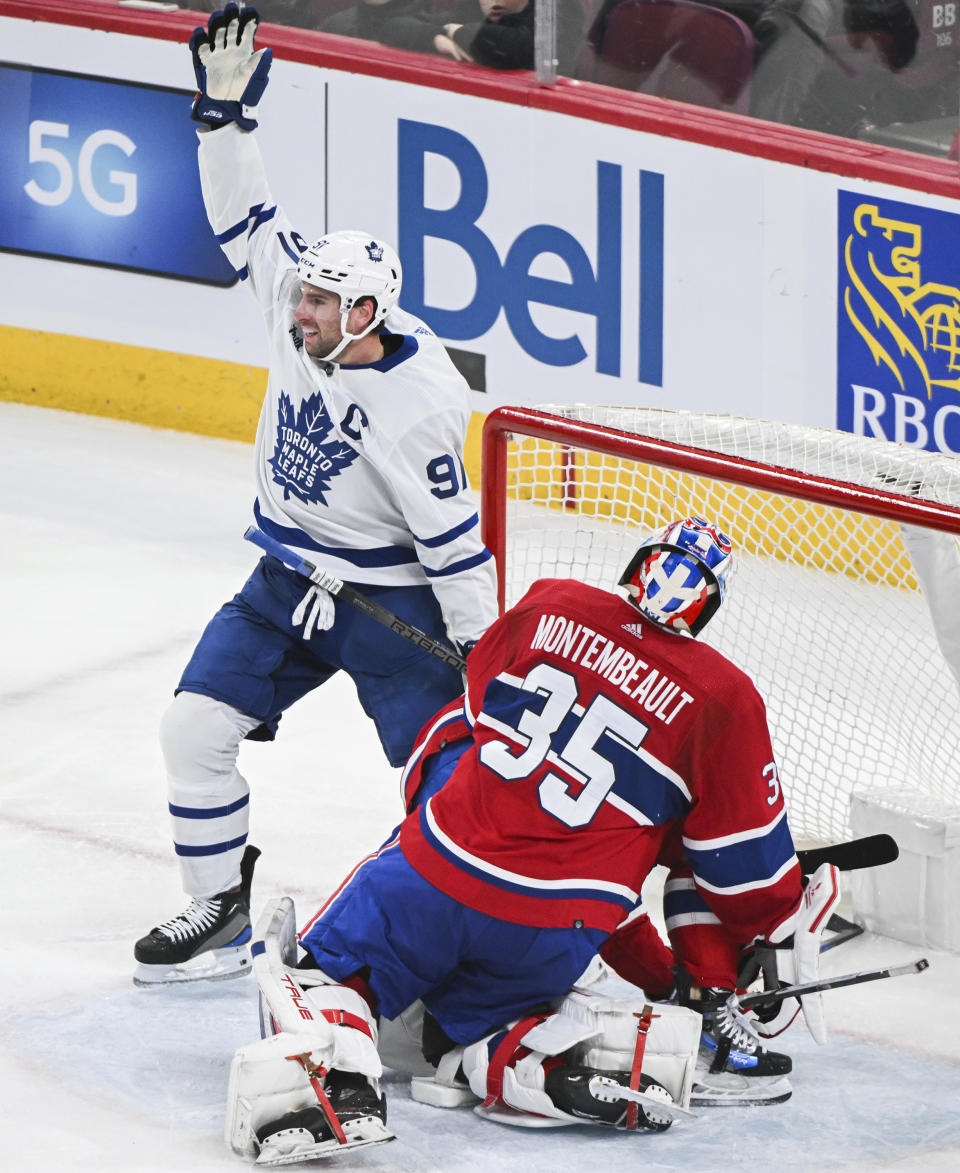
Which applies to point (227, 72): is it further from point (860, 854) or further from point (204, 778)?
point (860, 854)

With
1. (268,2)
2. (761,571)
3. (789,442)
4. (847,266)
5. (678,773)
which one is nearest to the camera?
(678,773)

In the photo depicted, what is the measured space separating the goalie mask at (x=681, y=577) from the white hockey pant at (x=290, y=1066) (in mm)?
A: 735

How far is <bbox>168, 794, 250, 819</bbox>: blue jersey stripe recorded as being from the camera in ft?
12.0

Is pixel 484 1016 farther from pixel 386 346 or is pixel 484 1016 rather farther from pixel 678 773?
pixel 386 346

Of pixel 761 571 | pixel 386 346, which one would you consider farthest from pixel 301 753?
pixel 386 346

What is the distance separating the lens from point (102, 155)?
7.04 meters

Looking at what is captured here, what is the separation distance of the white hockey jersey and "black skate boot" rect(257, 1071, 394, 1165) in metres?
0.86

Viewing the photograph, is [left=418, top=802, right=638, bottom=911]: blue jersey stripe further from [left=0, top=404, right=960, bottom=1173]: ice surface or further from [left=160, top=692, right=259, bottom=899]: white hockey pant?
[left=160, top=692, right=259, bottom=899]: white hockey pant

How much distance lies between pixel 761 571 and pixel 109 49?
3437mm

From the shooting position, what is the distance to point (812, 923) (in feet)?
10.5

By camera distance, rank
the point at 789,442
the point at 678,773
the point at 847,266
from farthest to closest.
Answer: the point at 847,266 < the point at 789,442 < the point at 678,773

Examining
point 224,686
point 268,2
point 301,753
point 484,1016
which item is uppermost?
point 268,2

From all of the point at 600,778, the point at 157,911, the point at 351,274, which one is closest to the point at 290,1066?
the point at 600,778

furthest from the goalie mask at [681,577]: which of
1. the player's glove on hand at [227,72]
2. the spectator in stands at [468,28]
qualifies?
the spectator in stands at [468,28]
